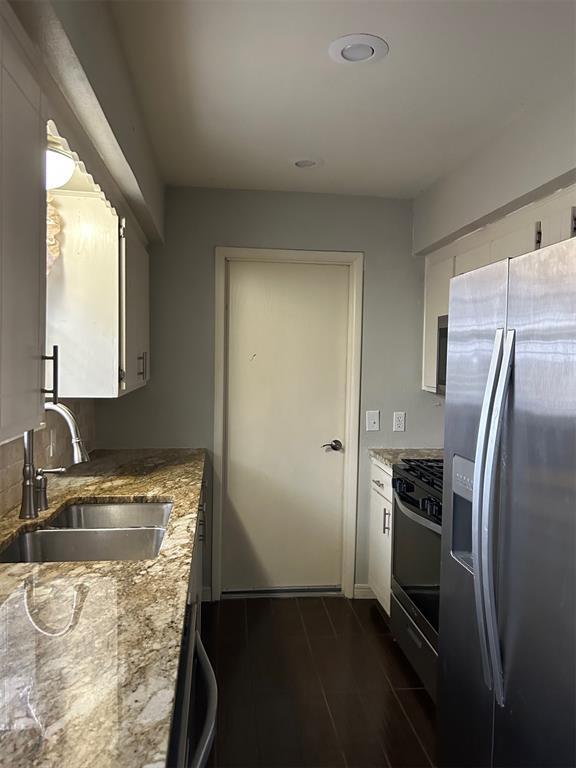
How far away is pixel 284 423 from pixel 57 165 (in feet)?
7.14

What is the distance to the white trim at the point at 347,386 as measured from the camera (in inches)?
135

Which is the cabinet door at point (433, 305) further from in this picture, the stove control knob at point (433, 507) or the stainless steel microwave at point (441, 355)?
the stove control knob at point (433, 507)

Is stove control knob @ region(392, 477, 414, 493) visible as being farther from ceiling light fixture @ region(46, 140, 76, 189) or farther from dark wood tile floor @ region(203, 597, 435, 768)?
ceiling light fixture @ region(46, 140, 76, 189)

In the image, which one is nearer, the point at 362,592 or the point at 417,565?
the point at 417,565

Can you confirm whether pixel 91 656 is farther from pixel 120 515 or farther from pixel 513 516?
pixel 120 515

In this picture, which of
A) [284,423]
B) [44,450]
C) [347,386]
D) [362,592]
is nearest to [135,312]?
[44,450]

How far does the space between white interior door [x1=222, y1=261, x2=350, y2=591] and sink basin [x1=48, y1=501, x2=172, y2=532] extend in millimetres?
1213

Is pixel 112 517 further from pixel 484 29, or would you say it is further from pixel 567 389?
pixel 484 29

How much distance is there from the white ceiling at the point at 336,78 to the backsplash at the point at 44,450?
1.39 m

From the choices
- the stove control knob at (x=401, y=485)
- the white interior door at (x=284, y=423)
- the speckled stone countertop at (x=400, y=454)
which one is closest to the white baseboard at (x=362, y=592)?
the white interior door at (x=284, y=423)

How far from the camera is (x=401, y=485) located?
287 centimetres

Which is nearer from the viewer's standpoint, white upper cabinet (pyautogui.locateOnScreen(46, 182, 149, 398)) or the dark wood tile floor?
the dark wood tile floor

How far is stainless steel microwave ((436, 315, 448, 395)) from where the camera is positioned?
3.12m

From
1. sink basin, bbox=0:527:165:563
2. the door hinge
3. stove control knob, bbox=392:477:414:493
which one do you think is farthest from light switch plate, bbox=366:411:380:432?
sink basin, bbox=0:527:165:563
